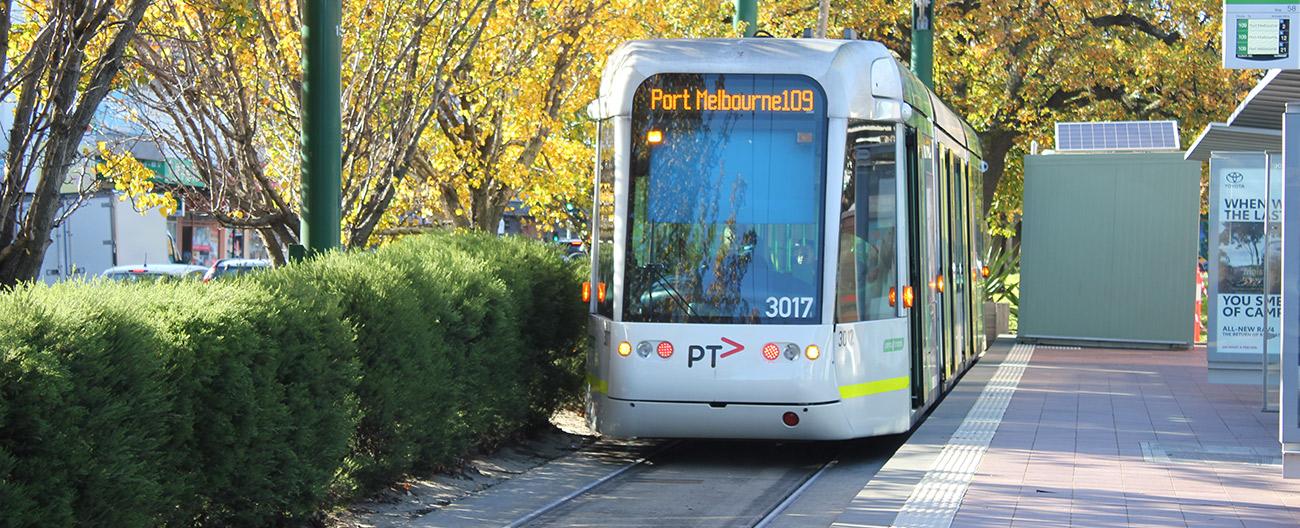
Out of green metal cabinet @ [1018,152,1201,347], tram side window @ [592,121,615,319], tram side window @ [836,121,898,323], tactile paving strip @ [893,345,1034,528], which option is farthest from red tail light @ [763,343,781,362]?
green metal cabinet @ [1018,152,1201,347]

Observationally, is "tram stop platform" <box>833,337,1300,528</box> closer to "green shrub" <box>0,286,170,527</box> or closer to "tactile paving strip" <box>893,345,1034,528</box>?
"tactile paving strip" <box>893,345,1034,528</box>

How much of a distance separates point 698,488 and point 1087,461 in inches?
106

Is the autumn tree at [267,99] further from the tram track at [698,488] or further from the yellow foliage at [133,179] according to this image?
the tram track at [698,488]

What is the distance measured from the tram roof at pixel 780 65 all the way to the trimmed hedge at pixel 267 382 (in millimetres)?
1781

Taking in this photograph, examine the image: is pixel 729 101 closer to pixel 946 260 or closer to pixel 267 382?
pixel 946 260

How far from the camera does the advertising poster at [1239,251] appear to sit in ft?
48.6

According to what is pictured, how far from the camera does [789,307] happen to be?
1109 cm

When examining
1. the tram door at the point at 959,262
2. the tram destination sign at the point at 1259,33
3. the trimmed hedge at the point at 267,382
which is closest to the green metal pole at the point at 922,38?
the tram door at the point at 959,262

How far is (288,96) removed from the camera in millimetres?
16875

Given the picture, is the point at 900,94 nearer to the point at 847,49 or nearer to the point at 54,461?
the point at 847,49

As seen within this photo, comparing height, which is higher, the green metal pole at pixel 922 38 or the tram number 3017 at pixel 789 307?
the green metal pole at pixel 922 38

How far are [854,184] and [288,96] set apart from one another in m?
7.79

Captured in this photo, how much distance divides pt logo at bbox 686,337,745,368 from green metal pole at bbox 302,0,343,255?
2.71 metres

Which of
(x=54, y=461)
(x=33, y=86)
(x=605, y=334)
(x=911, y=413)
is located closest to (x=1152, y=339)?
(x=911, y=413)
